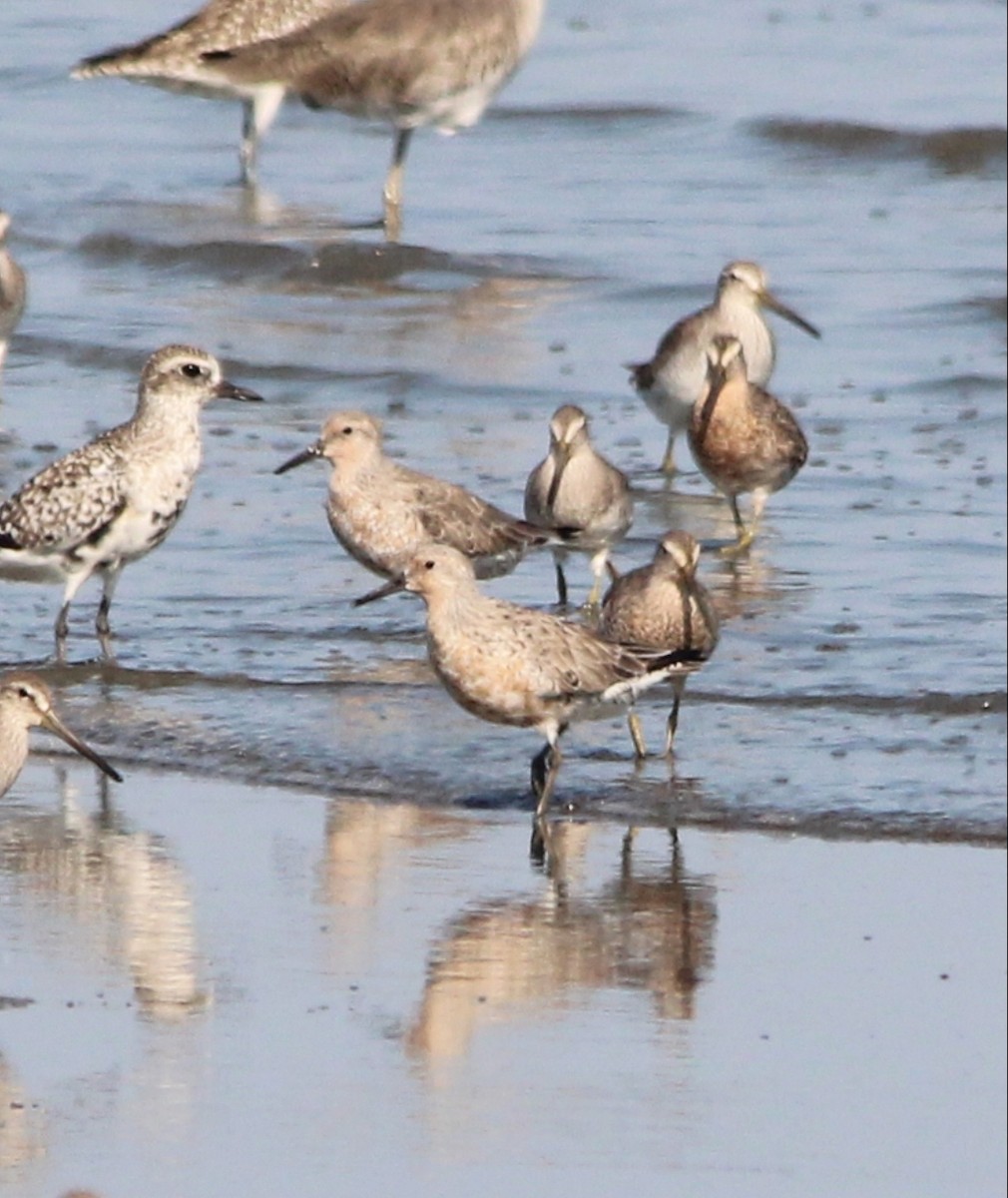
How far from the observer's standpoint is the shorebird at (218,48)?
18766mm

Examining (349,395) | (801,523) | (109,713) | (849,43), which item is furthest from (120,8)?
(109,713)

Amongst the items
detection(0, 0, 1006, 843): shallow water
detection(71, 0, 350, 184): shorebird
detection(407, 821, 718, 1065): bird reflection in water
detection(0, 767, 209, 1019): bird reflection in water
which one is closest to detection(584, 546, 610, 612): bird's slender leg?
detection(0, 0, 1006, 843): shallow water

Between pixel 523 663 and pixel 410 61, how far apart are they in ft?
35.5

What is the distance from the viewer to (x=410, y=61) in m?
18.1

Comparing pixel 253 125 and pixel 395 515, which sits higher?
pixel 253 125

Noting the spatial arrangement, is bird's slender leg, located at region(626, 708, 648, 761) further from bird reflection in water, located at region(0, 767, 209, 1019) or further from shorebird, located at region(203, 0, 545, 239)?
shorebird, located at region(203, 0, 545, 239)

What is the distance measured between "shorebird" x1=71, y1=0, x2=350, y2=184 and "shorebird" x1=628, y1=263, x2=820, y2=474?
695cm

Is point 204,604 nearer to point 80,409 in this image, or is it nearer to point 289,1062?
point 80,409

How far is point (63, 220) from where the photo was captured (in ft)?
59.0

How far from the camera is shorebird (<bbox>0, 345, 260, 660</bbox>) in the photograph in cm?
964

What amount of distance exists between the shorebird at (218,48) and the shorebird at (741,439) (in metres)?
8.04

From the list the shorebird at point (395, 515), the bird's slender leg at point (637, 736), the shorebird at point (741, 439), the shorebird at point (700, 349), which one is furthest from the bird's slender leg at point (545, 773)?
the shorebird at point (700, 349)

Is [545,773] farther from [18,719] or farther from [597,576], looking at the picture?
[597,576]

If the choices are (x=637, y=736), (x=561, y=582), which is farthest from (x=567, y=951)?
(x=561, y=582)
